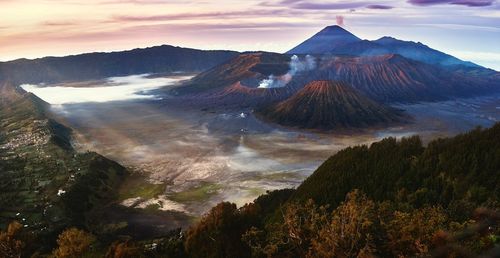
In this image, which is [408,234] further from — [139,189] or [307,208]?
[139,189]

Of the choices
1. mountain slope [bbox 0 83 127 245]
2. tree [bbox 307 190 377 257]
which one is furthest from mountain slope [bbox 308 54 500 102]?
tree [bbox 307 190 377 257]

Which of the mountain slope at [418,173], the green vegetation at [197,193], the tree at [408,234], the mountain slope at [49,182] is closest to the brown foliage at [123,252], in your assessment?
the mountain slope at [49,182]

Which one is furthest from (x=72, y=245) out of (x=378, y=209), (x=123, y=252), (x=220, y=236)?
(x=378, y=209)

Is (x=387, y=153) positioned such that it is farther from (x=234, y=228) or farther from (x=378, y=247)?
(x=378, y=247)

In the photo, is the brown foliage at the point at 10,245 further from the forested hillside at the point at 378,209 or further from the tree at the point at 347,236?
the tree at the point at 347,236

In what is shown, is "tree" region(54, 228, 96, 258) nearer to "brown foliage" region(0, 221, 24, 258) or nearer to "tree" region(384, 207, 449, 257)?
"brown foliage" region(0, 221, 24, 258)

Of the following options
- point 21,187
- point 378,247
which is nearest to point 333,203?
point 378,247

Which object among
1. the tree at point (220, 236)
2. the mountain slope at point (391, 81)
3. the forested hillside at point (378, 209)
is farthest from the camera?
the mountain slope at point (391, 81)

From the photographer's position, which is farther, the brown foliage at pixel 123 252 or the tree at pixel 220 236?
the tree at pixel 220 236

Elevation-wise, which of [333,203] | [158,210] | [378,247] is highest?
[378,247]
